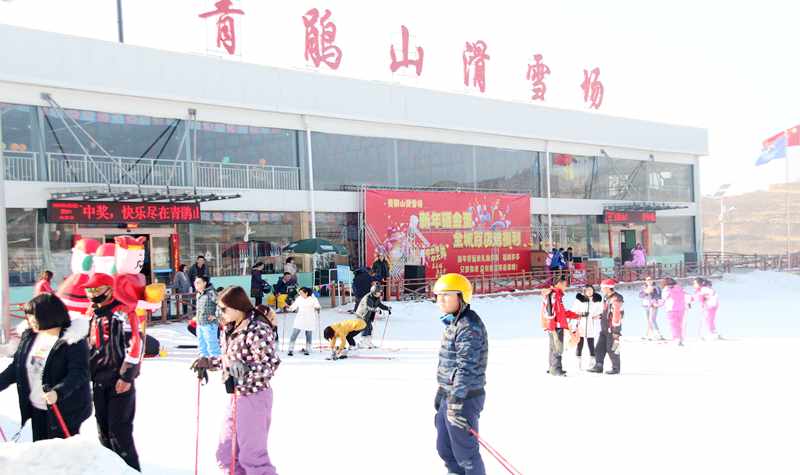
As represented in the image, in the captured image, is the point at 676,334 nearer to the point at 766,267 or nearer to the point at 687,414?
the point at 687,414

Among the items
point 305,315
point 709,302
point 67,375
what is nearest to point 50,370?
point 67,375

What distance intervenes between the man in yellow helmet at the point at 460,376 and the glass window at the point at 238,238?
15070 millimetres

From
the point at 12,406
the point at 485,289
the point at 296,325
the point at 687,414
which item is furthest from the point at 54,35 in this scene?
the point at 687,414

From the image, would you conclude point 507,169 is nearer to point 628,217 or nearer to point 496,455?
point 628,217

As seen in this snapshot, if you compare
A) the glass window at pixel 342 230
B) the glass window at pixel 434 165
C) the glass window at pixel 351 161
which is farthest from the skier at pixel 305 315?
the glass window at pixel 434 165

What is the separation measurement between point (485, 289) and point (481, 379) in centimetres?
1834

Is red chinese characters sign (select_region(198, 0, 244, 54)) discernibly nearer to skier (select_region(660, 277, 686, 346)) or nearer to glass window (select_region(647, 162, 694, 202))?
skier (select_region(660, 277, 686, 346))

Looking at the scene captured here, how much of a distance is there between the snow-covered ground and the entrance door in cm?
1807

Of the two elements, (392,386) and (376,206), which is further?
(376,206)

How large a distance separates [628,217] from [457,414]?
27890 millimetres

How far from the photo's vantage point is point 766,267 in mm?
34188

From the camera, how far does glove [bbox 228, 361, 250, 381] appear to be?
495cm

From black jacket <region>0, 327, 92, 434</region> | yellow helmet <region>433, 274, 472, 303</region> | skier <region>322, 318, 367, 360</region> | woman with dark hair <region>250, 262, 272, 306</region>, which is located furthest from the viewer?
woman with dark hair <region>250, 262, 272, 306</region>

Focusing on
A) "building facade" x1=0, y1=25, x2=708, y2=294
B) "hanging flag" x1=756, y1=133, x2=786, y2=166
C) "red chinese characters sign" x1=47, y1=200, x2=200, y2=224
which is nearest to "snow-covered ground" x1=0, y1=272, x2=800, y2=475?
"red chinese characters sign" x1=47, y1=200, x2=200, y2=224
